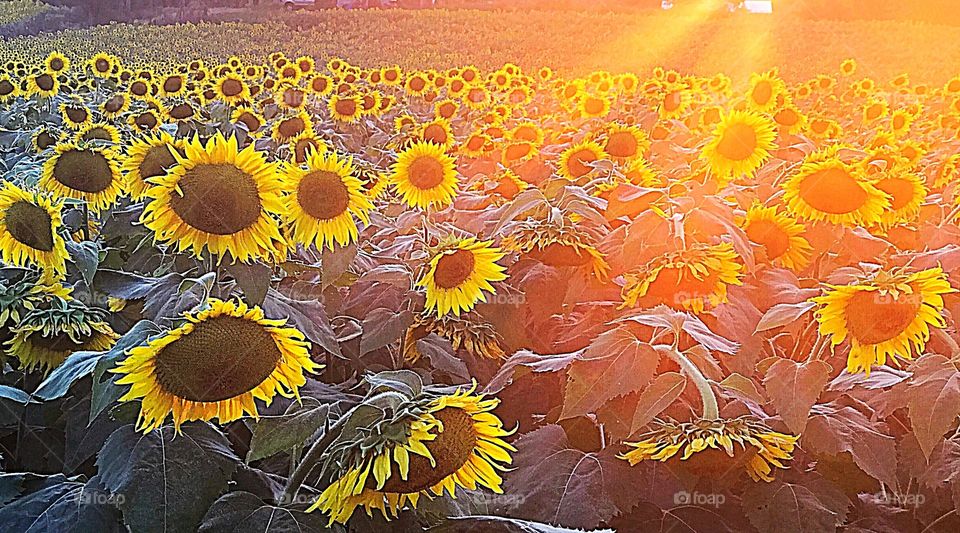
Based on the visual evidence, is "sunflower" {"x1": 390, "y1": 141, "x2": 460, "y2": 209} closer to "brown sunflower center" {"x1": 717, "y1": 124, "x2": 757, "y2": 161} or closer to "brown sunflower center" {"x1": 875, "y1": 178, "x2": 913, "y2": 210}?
"brown sunflower center" {"x1": 717, "y1": 124, "x2": 757, "y2": 161}

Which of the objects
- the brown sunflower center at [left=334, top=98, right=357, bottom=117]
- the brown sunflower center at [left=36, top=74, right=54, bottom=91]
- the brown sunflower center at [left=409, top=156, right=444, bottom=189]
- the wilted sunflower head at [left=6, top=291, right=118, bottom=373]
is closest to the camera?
the wilted sunflower head at [left=6, top=291, right=118, bottom=373]

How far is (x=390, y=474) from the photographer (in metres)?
0.94

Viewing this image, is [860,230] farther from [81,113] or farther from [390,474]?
[81,113]

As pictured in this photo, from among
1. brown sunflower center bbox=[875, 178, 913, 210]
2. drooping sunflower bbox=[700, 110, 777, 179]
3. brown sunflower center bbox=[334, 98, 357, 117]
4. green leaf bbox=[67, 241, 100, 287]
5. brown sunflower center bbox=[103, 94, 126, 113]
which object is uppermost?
brown sunflower center bbox=[334, 98, 357, 117]

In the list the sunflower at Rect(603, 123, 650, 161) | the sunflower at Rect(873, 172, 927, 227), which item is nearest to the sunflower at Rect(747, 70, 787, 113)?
the sunflower at Rect(603, 123, 650, 161)

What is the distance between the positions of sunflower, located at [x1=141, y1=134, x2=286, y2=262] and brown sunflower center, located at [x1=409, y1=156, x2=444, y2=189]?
1051 millimetres

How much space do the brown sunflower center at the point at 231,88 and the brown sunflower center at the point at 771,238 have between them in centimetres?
406

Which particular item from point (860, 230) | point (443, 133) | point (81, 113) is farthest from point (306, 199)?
point (81, 113)

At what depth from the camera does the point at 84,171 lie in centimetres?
212

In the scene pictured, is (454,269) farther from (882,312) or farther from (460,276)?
(882,312)

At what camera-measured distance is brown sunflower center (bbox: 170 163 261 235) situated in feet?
4.32

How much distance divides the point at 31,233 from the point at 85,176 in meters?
0.55

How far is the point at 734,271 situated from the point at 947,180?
1.93 m
